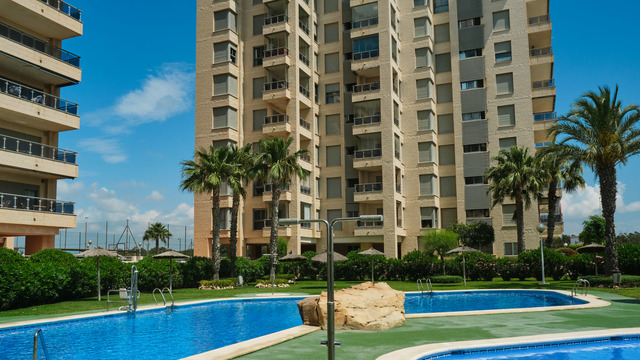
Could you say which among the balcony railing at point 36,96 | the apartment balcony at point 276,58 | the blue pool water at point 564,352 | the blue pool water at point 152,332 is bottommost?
the blue pool water at point 152,332

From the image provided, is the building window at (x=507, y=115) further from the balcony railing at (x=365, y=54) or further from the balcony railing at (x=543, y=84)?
the balcony railing at (x=365, y=54)

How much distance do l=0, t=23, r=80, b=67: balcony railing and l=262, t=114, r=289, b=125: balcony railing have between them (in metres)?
18.4

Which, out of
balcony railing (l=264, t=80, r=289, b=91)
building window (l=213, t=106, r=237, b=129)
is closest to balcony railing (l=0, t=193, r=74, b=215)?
building window (l=213, t=106, r=237, b=129)

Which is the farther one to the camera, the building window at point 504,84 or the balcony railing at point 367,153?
the building window at point 504,84

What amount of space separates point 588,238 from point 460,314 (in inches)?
2454

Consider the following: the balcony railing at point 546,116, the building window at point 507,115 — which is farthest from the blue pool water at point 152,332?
the balcony railing at point 546,116

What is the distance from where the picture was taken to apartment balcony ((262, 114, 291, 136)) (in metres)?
49.8

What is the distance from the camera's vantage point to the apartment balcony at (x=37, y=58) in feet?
105

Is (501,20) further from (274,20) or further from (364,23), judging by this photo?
(274,20)

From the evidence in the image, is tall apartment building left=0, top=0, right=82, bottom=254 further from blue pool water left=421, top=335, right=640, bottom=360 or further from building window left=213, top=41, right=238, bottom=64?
blue pool water left=421, top=335, right=640, bottom=360

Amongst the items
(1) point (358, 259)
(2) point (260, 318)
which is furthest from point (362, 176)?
(2) point (260, 318)

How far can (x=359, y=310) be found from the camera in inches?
592

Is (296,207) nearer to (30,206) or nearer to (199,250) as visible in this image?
(199,250)

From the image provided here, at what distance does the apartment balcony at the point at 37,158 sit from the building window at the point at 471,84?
120ft
